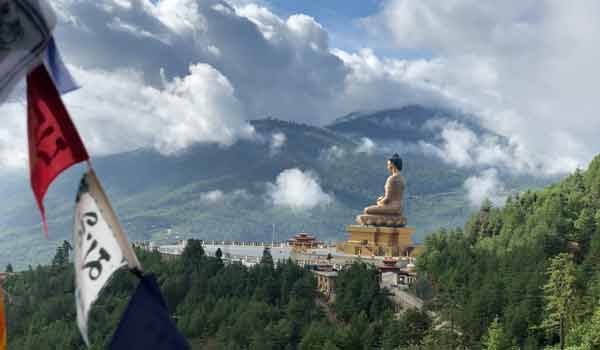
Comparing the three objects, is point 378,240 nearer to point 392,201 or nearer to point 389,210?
point 389,210

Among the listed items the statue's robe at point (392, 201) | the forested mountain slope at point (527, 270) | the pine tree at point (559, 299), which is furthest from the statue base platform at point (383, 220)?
the pine tree at point (559, 299)

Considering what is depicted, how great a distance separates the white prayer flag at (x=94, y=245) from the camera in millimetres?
5363

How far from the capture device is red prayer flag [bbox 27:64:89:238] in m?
5.64

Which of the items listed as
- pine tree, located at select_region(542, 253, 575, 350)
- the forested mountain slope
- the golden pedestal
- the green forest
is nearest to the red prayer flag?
the green forest

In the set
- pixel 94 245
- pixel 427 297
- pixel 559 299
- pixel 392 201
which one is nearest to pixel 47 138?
pixel 94 245

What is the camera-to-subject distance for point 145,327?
17.6 ft

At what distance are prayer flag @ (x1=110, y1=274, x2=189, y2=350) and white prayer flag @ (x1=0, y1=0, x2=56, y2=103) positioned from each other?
179 cm

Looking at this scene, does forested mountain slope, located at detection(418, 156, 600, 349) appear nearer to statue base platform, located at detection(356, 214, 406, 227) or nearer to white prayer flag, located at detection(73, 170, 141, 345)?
statue base platform, located at detection(356, 214, 406, 227)

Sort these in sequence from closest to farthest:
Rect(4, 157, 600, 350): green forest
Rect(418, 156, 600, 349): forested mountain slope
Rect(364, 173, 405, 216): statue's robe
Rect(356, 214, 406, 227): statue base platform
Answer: Rect(418, 156, 600, 349): forested mountain slope < Rect(4, 157, 600, 350): green forest < Rect(356, 214, 406, 227): statue base platform < Rect(364, 173, 405, 216): statue's robe

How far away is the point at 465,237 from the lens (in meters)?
44.5

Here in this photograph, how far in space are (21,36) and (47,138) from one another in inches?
29.0

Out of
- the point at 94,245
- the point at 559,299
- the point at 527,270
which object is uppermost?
the point at 527,270

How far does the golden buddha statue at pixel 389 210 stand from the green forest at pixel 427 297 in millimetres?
7686

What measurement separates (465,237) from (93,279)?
133ft
